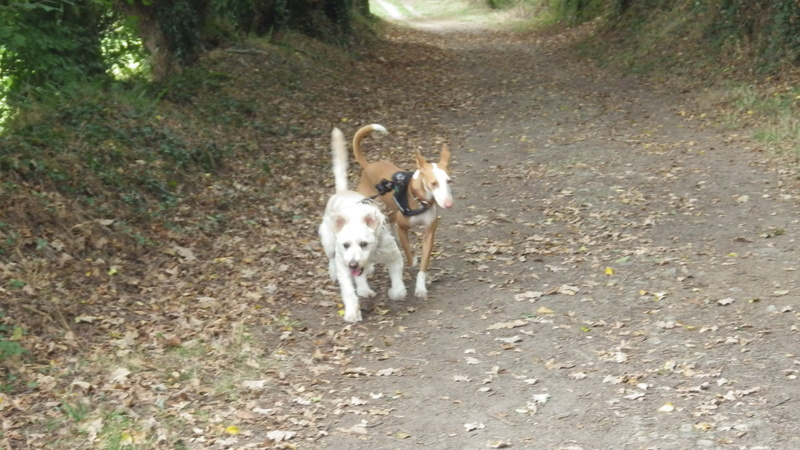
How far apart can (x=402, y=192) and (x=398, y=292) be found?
0.87m

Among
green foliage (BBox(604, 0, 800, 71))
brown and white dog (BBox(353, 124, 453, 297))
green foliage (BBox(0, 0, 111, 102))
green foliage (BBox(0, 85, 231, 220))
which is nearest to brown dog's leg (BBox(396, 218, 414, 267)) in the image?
brown and white dog (BBox(353, 124, 453, 297))

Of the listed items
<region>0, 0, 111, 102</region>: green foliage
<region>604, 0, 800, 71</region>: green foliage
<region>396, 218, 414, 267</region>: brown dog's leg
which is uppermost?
<region>604, 0, 800, 71</region>: green foliage

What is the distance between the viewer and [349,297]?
7.24 metres

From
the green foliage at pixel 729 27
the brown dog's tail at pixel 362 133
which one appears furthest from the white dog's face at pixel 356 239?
the green foliage at pixel 729 27

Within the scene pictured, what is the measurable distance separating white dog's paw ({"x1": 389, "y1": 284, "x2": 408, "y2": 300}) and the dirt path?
9 cm

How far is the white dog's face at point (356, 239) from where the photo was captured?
6883mm

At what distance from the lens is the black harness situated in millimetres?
7551

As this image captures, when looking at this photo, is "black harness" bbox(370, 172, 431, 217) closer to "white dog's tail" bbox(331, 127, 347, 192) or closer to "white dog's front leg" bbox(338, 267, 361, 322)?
"white dog's tail" bbox(331, 127, 347, 192)

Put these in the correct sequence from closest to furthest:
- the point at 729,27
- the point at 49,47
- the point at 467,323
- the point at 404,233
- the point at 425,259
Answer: the point at 467,323
the point at 425,259
the point at 404,233
the point at 49,47
the point at 729,27

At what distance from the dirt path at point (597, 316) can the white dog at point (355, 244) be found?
0.85ft

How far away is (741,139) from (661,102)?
141 inches

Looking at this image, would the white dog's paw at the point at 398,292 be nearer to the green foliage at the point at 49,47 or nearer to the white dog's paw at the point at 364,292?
the white dog's paw at the point at 364,292

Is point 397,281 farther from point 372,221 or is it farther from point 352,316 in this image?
point 372,221

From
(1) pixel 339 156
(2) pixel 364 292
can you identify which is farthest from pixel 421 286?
(1) pixel 339 156
